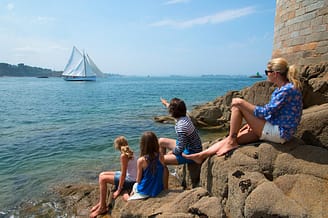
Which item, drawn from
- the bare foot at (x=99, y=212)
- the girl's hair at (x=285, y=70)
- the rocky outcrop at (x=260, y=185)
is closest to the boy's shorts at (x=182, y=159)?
the rocky outcrop at (x=260, y=185)

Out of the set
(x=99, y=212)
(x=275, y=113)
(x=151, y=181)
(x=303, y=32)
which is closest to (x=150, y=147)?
(x=151, y=181)

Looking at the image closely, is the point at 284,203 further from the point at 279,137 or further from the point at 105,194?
the point at 105,194

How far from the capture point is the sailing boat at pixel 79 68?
79.4 metres

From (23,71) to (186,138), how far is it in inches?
6556

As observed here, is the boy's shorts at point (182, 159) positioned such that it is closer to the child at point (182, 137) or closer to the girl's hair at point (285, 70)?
the child at point (182, 137)

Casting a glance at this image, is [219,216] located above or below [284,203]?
below

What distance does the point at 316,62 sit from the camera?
8.00 m

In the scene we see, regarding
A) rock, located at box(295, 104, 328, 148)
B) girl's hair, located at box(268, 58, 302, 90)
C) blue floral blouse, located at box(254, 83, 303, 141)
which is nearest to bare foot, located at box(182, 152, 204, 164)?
blue floral blouse, located at box(254, 83, 303, 141)

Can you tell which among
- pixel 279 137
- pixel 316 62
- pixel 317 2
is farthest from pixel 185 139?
pixel 317 2

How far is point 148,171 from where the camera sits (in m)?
4.42

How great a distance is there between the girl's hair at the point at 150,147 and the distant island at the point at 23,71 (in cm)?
15749

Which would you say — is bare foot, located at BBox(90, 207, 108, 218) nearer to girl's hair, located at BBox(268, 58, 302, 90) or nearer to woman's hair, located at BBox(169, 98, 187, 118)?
woman's hair, located at BBox(169, 98, 187, 118)

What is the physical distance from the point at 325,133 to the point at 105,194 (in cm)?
387

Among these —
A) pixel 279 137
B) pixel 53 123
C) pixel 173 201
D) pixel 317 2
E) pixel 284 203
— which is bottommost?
pixel 53 123
